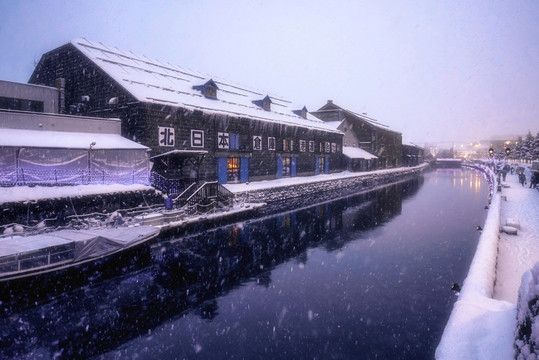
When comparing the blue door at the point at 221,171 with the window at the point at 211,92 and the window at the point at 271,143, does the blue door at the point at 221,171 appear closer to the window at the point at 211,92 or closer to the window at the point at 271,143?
the window at the point at 211,92

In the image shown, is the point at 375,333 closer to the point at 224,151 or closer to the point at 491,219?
the point at 491,219

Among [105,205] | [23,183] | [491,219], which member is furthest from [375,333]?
[23,183]

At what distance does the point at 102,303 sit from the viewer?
9648 mm

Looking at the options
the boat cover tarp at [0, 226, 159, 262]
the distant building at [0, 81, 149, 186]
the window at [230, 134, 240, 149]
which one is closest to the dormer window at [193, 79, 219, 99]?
the window at [230, 134, 240, 149]

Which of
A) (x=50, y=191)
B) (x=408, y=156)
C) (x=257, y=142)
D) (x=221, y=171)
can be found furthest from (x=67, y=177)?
(x=408, y=156)

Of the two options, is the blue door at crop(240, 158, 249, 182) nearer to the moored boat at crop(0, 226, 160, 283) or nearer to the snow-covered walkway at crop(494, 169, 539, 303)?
the moored boat at crop(0, 226, 160, 283)

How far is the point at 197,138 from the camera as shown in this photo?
83.6ft

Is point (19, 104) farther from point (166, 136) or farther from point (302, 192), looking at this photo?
point (302, 192)

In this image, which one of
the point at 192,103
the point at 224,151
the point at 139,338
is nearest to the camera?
the point at 139,338

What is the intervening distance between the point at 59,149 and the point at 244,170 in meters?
15.9

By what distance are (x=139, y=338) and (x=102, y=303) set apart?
94.0 inches

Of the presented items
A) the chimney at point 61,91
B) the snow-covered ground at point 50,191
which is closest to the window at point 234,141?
the snow-covered ground at point 50,191

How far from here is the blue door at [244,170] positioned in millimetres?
30144

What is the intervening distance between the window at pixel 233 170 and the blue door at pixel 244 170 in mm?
374
